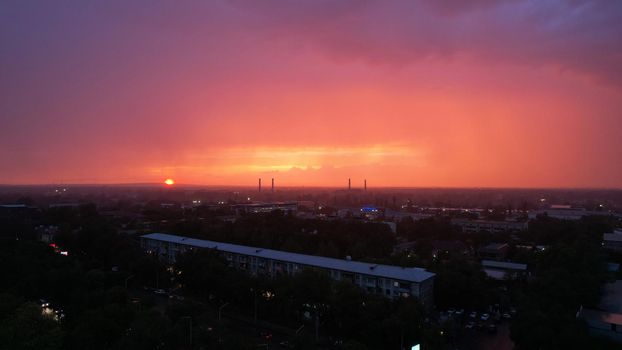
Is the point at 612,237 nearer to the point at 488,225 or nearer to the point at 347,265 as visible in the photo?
the point at 488,225

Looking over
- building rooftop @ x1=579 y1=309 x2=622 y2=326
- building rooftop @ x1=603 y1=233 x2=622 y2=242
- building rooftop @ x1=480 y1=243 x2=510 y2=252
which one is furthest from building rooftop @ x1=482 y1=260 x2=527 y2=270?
building rooftop @ x1=603 y1=233 x2=622 y2=242

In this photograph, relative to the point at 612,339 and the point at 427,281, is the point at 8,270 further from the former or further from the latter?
the point at 612,339

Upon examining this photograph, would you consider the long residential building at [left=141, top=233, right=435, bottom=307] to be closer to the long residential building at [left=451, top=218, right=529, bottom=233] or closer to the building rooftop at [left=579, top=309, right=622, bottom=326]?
the building rooftop at [left=579, top=309, right=622, bottom=326]

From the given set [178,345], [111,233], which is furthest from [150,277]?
[178,345]

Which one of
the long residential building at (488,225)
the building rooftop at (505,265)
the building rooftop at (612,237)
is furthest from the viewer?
the long residential building at (488,225)

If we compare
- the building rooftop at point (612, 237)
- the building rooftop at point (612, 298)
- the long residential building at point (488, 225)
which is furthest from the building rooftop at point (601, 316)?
the long residential building at point (488, 225)

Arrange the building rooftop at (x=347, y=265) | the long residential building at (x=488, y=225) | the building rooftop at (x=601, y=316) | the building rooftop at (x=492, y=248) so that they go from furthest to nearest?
1. the long residential building at (x=488, y=225)
2. the building rooftop at (x=492, y=248)
3. the building rooftop at (x=347, y=265)
4. the building rooftop at (x=601, y=316)

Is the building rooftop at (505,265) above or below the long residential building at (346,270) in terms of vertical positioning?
below

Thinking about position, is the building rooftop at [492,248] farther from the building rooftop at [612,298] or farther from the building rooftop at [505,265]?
the building rooftop at [612,298]
